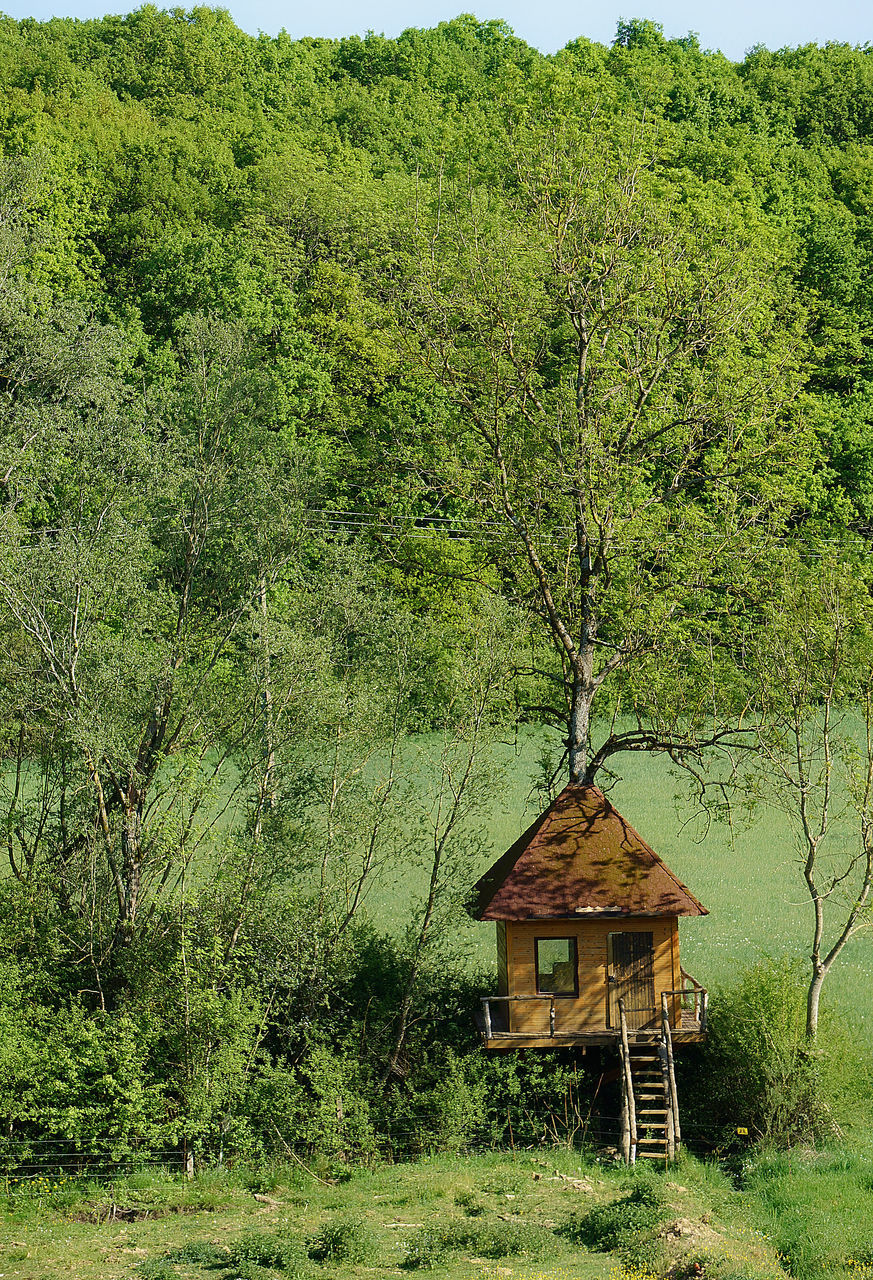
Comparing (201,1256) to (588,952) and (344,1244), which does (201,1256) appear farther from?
(588,952)

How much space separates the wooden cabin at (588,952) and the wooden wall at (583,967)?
0.02 metres

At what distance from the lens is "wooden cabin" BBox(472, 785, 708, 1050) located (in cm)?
2602

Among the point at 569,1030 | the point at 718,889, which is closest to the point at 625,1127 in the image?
the point at 569,1030

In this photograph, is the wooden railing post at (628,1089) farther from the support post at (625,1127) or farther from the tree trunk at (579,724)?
the tree trunk at (579,724)

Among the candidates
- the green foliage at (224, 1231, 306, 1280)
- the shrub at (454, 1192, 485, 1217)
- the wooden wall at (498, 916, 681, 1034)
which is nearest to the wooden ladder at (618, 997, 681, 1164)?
the wooden wall at (498, 916, 681, 1034)

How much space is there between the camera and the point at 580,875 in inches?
1046

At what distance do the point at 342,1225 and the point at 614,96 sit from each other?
32448 mm

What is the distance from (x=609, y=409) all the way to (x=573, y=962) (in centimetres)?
1295

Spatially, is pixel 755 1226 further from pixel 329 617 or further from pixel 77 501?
pixel 77 501

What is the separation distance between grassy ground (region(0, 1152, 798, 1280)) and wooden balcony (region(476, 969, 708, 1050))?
6.99 ft

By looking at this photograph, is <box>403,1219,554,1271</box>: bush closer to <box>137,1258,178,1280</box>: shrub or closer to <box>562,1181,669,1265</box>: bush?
<box>562,1181,669,1265</box>: bush

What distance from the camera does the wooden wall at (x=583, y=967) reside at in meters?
26.2

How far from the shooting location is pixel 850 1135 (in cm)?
2497

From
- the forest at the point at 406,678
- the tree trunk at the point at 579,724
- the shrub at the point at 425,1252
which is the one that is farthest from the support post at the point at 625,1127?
the tree trunk at the point at 579,724
